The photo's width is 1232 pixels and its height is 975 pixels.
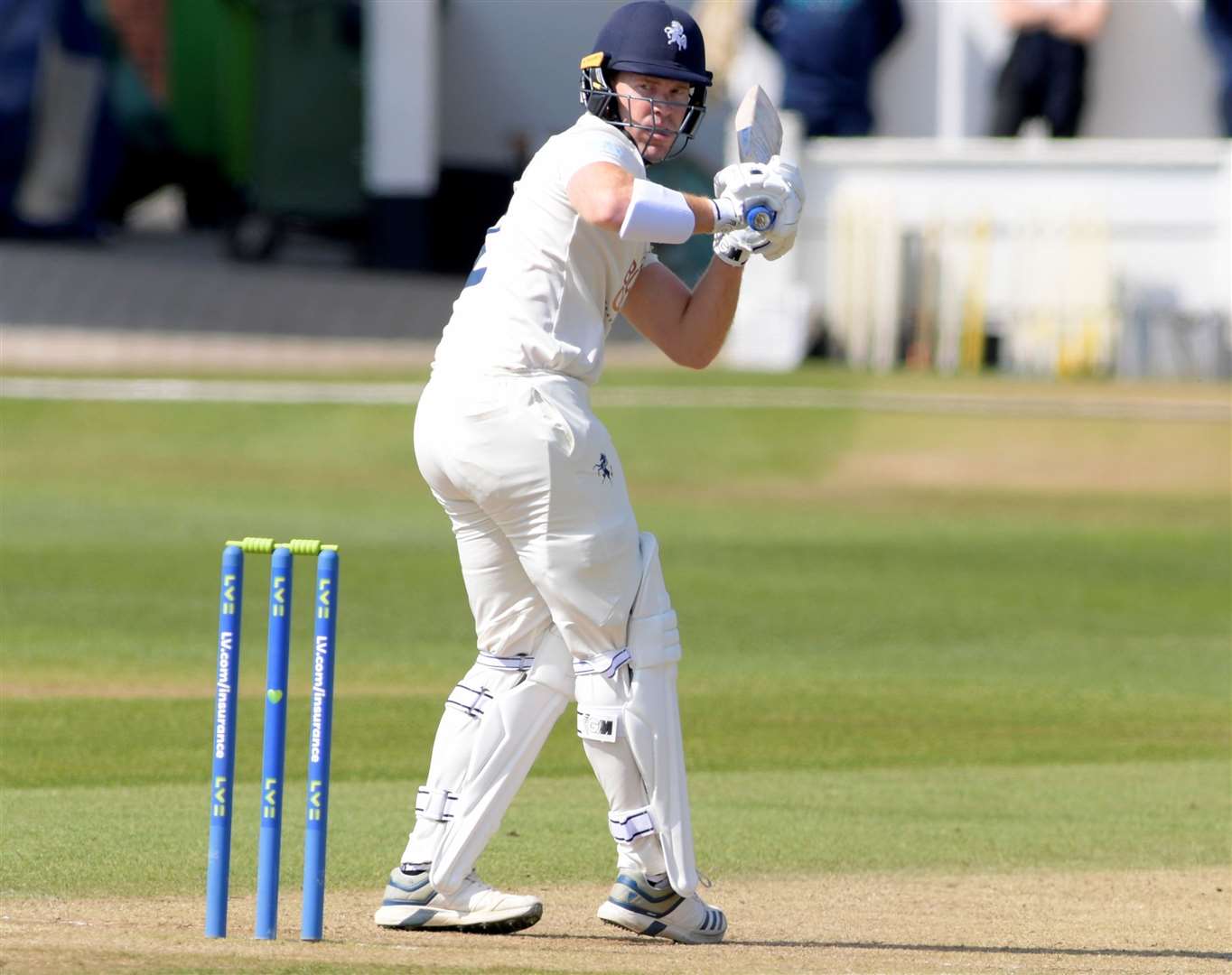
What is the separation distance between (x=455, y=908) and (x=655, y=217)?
1534 mm

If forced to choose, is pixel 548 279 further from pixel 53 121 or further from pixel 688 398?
pixel 53 121

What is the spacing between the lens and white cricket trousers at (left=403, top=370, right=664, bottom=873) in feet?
15.3

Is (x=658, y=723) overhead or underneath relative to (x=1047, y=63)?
underneath

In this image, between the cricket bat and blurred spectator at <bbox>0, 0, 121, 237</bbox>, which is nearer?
the cricket bat

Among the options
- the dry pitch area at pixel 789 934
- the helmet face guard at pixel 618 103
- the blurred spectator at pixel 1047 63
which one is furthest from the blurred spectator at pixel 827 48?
the helmet face guard at pixel 618 103

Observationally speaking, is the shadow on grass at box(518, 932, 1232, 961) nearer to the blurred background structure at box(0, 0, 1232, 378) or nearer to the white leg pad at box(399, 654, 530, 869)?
the white leg pad at box(399, 654, 530, 869)

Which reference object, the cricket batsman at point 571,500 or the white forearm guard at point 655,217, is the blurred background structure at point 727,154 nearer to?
the cricket batsman at point 571,500

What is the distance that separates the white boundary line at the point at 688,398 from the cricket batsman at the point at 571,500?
42.5 ft

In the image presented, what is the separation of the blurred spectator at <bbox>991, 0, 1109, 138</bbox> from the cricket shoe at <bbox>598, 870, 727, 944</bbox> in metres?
17.9

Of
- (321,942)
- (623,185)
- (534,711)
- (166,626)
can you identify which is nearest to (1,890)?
(321,942)

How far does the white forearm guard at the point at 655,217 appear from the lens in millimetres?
4543

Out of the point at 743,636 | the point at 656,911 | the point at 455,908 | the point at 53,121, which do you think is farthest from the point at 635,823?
the point at 53,121

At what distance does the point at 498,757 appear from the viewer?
4836mm

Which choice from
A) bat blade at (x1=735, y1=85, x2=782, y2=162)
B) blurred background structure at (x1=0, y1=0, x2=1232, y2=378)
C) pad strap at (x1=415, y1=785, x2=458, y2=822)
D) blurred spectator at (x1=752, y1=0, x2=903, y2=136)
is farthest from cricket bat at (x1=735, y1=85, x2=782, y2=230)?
blurred spectator at (x1=752, y1=0, x2=903, y2=136)
